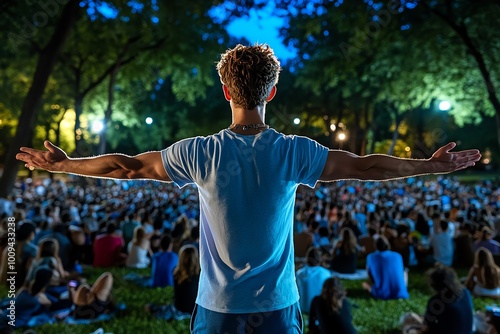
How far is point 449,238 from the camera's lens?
9336mm

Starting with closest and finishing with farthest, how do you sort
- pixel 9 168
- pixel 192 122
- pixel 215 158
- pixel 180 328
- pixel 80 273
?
pixel 215 158 → pixel 180 328 → pixel 80 273 → pixel 9 168 → pixel 192 122

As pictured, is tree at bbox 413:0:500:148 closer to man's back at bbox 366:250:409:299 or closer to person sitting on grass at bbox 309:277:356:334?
man's back at bbox 366:250:409:299

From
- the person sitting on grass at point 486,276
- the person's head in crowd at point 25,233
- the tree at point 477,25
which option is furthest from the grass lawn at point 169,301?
the tree at point 477,25

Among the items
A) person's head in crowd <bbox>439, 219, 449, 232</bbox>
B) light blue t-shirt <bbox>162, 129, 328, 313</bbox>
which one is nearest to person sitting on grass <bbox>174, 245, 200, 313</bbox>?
light blue t-shirt <bbox>162, 129, 328, 313</bbox>

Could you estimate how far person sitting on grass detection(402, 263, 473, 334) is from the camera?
15.1 ft

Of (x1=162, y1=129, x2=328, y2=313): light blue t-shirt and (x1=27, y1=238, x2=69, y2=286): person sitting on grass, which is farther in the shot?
(x1=27, y1=238, x2=69, y2=286): person sitting on grass

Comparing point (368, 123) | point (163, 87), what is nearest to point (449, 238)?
Answer: point (368, 123)

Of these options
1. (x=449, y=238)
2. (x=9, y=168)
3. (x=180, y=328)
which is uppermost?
(x=9, y=168)

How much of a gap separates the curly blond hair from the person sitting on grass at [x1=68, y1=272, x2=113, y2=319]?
5431 millimetres

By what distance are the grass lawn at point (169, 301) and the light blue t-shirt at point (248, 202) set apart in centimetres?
463

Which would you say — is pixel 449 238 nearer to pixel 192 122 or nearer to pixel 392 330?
pixel 392 330

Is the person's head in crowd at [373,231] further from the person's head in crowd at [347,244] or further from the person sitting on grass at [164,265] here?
the person sitting on grass at [164,265]

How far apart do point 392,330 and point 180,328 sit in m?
3.15

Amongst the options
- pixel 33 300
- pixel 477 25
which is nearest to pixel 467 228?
pixel 477 25
